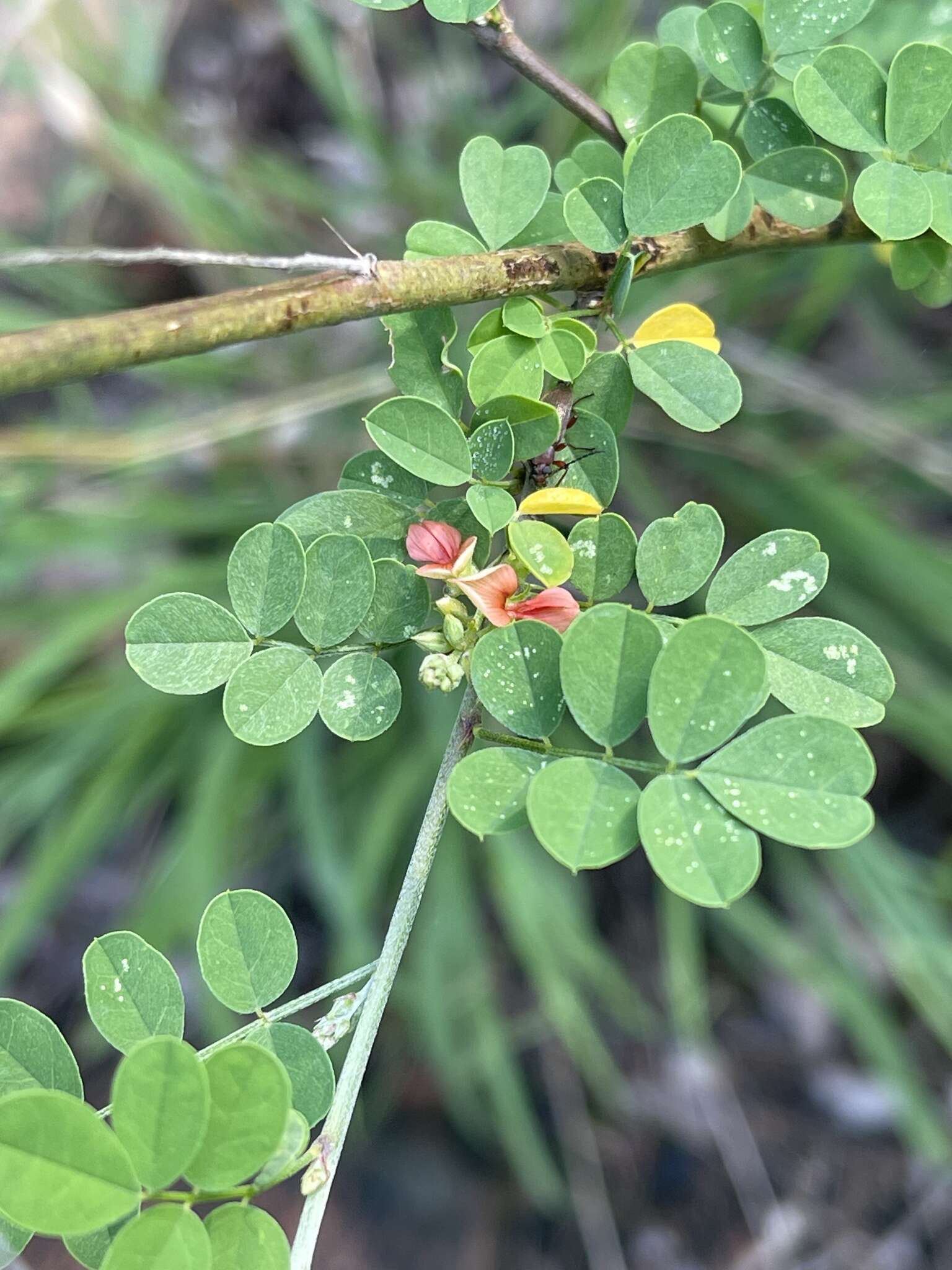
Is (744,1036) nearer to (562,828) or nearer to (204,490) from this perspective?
(204,490)

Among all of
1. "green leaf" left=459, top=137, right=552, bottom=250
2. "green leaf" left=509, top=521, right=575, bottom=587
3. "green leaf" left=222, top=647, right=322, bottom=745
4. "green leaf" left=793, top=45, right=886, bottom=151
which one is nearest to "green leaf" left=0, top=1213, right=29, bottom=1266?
"green leaf" left=222, top=647, right=322, bottom=745

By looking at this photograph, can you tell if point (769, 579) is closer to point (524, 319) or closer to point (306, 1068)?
point (524, 319)

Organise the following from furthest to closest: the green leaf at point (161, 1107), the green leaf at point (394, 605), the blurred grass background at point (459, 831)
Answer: the blurred grass background at point (459, 831) < the green leaf at point (394, 605) < the green leaf at point (161, 1107)

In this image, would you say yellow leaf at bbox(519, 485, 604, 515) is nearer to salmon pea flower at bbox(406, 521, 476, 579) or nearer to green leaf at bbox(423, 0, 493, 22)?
salmon pea flower at bbox(406, 521, 476, 579)

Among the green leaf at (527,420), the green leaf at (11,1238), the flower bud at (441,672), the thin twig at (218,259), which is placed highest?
the thin twig at (218,259)

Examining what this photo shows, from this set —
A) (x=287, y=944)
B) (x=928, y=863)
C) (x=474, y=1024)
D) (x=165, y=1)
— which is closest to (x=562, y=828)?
(x=287, y=944)

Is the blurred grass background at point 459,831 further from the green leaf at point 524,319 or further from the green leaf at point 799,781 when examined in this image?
the green leaf at point 799,781

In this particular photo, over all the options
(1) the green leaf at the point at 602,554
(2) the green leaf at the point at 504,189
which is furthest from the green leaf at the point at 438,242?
(1) the green leaf at the point at 602,554
